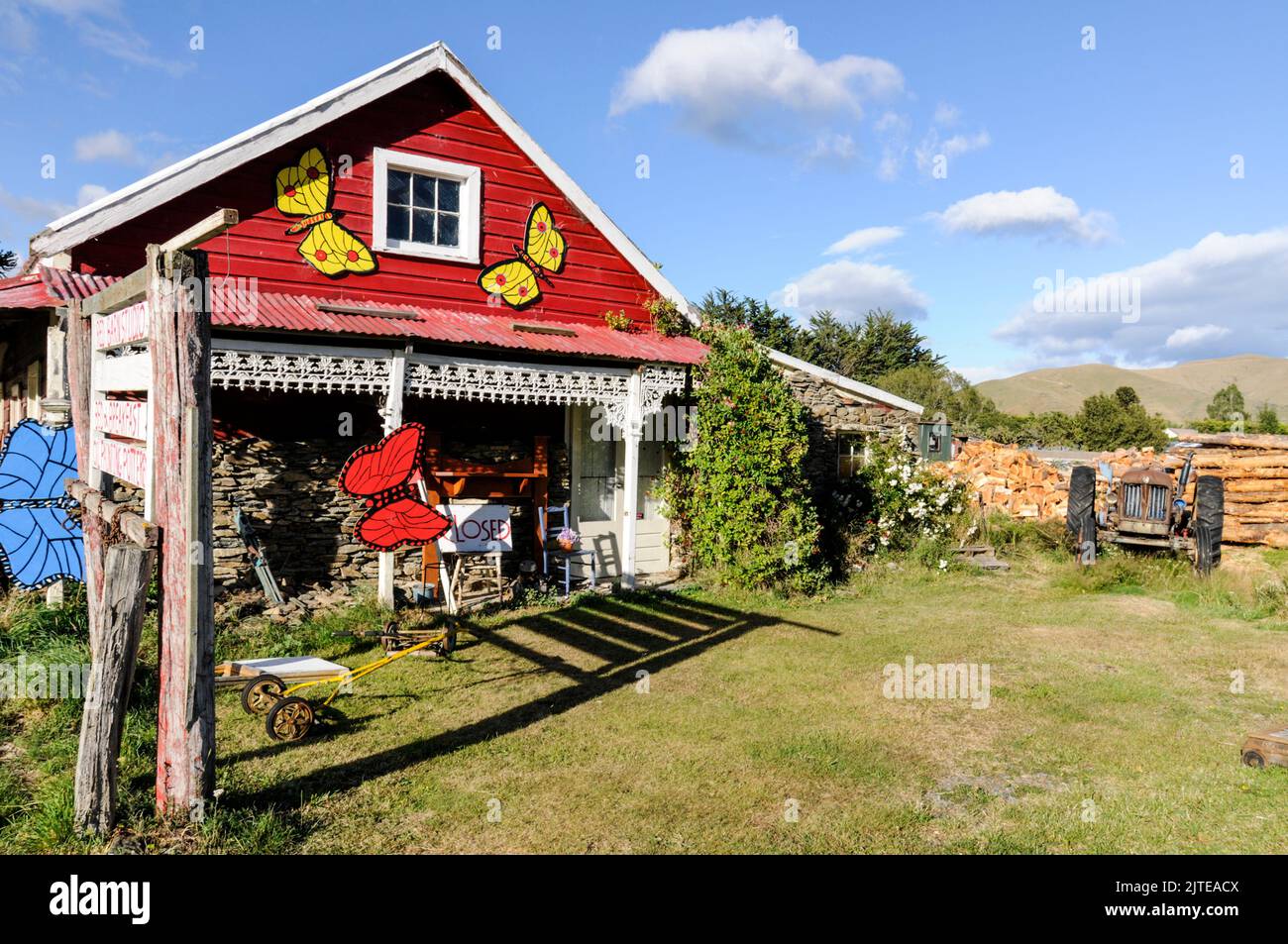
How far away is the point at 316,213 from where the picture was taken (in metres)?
9.30

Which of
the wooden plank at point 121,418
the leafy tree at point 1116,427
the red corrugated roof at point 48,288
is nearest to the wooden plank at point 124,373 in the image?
the wooden plank at point 121,418

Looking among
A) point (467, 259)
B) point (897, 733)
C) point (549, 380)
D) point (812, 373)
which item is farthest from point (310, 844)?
point (812, 373)

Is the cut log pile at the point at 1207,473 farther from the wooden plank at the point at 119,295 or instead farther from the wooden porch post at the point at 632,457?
the wooden plank at the point at 119,295

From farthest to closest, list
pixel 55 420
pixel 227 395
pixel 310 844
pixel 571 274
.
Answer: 1. pixel 571 274
2. pixel 227 395
3. pixel 55 420
4. pixel 310 844

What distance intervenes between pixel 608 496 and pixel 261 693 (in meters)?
6.56

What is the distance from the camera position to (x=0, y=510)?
6723 millimetres

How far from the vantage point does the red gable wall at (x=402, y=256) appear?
28.5ft

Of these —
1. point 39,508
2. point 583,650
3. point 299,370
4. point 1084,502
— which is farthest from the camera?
point 1084,502

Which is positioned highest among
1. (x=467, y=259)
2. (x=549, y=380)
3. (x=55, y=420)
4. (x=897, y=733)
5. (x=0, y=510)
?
(x=467, y=259)

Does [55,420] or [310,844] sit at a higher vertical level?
[55,420]

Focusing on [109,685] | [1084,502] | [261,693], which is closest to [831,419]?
[1084,502]

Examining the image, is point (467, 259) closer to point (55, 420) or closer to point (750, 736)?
point (55, 420)

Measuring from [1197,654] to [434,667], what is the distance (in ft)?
25.7

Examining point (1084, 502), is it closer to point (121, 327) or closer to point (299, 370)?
point (299, 370)
